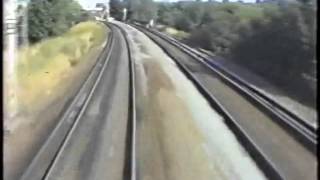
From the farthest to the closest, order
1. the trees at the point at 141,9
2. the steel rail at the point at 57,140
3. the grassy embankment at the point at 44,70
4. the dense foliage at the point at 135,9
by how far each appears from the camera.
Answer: the dense foliage at the point at 135,9 < the trees at the point at 141,9 < the grassy embankment at the point at 44,70 < the steel rail at the point at 57,140

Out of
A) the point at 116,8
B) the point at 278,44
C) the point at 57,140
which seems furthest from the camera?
the point at 116,8

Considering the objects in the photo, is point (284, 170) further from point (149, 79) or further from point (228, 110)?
point (149, 79)

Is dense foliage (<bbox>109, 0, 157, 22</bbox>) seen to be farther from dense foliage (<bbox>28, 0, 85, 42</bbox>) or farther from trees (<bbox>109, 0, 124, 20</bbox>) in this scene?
dense foliage (<bbox>28, 0, 85, 42</bbox>)

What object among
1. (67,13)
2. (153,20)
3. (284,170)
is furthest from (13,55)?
(153,20)

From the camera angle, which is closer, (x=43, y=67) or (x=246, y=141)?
(x=246, y=141)

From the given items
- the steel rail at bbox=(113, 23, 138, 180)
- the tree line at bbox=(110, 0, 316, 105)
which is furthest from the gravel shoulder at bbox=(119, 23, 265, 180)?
the tree line at bbox=(110, 0, 316, 105)

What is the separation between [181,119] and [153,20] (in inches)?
2370

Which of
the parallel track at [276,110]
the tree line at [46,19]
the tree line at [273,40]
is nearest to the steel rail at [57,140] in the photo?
the parallel track at [276,110]

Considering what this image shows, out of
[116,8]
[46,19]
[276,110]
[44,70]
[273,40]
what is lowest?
[116,8]

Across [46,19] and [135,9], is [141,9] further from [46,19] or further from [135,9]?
[46,19]

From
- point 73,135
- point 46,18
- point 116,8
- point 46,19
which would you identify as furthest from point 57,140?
point 116,8

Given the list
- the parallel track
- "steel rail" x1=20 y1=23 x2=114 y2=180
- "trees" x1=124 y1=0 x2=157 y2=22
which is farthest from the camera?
"trees" x1=124 y1=0 x2=157 y2=22

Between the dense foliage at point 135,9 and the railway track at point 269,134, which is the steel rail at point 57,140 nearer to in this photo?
the railway track at point 269,134

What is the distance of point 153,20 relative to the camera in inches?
2972
